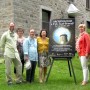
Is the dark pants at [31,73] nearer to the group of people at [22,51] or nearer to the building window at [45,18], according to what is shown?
the group of people at [22,51]

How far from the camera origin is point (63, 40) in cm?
1145

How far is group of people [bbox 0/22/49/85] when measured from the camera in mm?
10570

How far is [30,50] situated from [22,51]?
33cm

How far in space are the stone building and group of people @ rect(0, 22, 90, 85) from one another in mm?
6381

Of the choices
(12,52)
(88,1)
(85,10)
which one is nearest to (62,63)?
(12,52)

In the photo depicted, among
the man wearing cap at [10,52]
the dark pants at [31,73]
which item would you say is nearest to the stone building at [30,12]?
the dark pants at [31,73]

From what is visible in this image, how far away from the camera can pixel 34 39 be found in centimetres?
1122

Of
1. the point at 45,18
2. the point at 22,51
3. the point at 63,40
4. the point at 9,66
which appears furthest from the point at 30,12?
the point at 9,66

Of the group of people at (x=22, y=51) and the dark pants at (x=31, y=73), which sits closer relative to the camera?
the group of people at (x=22, y=51)

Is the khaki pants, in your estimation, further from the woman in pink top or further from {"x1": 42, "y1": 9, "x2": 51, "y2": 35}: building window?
{"x1": 42, "y1": 9, "x2": 51, "y2": 35}: building window

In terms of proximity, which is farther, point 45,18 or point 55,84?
point 45,18

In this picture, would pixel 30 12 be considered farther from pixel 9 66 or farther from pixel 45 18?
pixel 9 66

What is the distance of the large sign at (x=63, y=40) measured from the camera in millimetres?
11414

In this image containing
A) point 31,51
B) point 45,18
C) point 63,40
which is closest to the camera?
point 31,51
